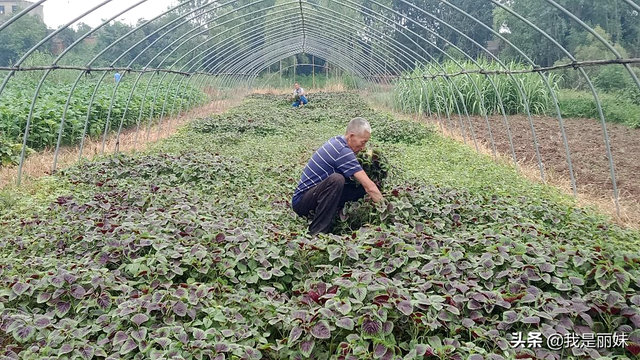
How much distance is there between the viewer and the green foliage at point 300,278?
3055 millimetres

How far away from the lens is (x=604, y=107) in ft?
62.8

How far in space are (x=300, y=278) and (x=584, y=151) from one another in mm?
10235

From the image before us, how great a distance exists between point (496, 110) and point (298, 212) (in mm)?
15751

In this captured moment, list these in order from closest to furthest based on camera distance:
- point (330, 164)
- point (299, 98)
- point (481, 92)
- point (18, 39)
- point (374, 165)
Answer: point (330, 164) → point (374, 165) → point (481, 92) → point (299, 98) → point (18, 39)

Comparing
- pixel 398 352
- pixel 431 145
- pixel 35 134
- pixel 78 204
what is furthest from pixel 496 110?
pixel 398 352

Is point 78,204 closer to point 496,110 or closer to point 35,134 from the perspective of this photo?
point 35,134

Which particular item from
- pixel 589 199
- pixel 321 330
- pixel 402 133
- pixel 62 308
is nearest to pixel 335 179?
pixel 321 330

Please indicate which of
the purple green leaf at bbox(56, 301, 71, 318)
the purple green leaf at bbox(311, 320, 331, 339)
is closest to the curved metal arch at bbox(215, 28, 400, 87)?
the purple green leaf at bbox(56, 301, 71, 318)

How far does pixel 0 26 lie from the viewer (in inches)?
252

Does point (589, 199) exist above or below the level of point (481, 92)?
below

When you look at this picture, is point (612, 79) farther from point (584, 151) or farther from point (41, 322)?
point (41, 322)

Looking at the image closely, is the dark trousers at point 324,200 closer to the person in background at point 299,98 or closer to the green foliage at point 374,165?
the green foliage at point 374,165

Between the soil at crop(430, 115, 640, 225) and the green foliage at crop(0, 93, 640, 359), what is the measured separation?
2851 mm

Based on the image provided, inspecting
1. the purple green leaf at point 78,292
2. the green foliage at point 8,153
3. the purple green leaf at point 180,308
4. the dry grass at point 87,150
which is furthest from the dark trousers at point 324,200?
the green foliage at point 8,153
